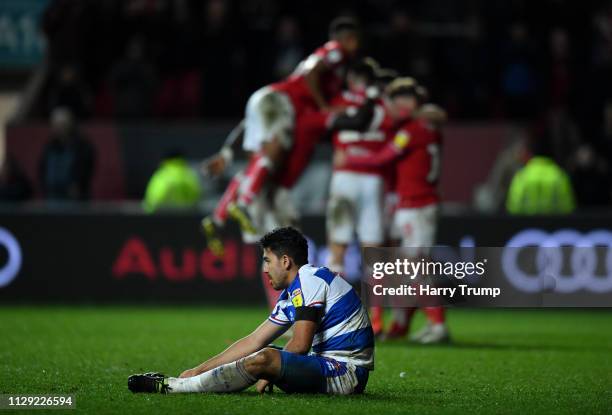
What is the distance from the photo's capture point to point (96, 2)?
2052cm

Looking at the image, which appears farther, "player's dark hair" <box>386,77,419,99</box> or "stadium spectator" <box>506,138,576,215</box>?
"stadium spectator" <box>506,138,576,215</box>

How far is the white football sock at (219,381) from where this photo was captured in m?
7.95

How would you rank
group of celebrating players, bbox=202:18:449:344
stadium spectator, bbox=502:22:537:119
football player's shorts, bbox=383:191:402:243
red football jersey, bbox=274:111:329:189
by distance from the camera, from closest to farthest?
group of celebrating players, bbox=202:18:449:344 → red football jersey, bbox=274:111:329:189 → football player's shorts, bbox=383:191:402:243 → stadium spectator, bbox=502:22:537:119

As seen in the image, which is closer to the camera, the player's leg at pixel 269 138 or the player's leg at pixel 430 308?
the player's leg at pixel 430 308

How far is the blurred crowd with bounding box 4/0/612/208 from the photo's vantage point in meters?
19.7

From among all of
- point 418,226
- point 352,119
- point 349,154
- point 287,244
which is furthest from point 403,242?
point 287,244

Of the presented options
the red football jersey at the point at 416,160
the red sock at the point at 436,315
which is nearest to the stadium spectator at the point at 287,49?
the red football jersey at the point at 416,160

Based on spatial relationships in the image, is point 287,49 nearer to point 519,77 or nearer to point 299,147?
point 519,77

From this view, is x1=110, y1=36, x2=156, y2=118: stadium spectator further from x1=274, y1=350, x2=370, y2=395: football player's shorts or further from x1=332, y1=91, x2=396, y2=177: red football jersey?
x1=274, y1=350, x2=370, y2=395: football player's shorts

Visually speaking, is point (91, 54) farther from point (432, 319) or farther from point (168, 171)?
point (432, 319)

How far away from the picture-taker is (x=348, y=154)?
519 inches

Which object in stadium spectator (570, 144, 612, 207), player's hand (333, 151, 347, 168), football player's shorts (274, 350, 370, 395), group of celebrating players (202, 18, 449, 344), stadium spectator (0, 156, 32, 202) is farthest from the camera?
stadium spectator (570, 144, 612, 207)

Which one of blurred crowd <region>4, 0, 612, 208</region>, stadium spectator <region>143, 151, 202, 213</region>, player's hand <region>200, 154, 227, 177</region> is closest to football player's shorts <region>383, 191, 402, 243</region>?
player's hand <region>200, 154, 227, 177</region>

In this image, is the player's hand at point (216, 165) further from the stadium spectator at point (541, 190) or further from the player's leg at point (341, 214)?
the stadium spectator at point (541, 190)
